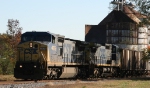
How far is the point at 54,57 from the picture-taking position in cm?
2652

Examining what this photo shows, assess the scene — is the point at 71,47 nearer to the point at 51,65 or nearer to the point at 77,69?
the point at 77,69

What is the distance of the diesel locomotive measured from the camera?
25.1m

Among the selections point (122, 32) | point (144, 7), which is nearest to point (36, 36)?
point (144, 7)

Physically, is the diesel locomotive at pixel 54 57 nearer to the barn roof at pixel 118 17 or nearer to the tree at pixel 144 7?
the tree at pixel 144 7

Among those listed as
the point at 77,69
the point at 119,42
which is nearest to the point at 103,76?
the point at 77,69

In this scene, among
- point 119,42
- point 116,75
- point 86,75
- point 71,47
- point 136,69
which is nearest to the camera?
point 71,47

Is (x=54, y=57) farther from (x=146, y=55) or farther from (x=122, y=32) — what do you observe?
(x=122, y=32)

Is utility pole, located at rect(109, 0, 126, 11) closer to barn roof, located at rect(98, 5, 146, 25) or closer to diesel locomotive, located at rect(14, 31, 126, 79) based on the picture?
barn roof, located at rect(98, 5, 146, 25)

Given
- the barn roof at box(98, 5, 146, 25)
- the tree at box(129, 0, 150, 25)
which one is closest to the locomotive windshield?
the tree at box(129, 0, 150, 25)

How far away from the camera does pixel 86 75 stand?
112 ft

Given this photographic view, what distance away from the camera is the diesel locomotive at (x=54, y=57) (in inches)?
988

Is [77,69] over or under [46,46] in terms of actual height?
under

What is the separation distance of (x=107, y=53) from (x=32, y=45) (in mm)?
14704

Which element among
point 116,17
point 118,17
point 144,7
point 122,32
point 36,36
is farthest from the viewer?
point 116,17
